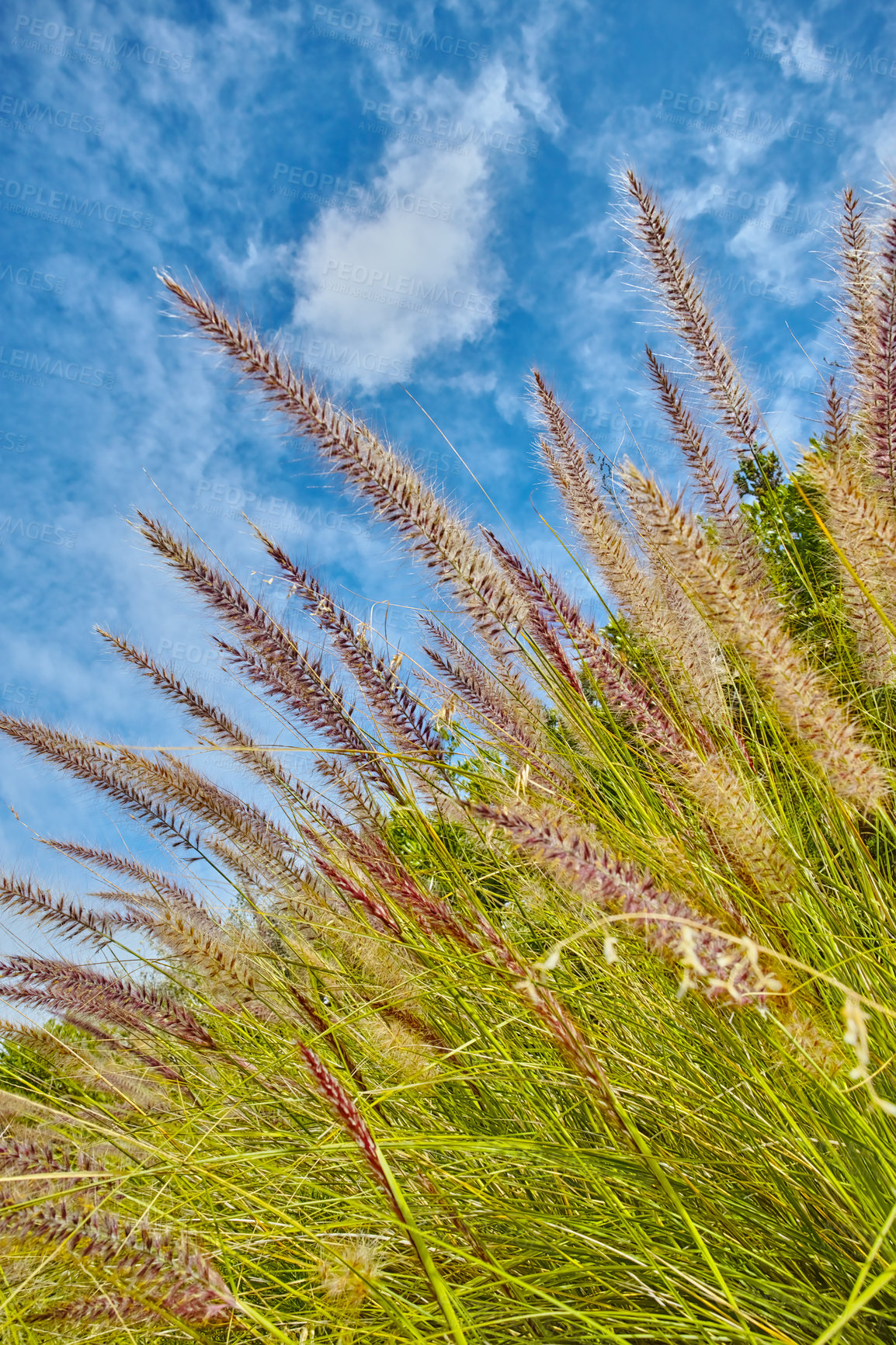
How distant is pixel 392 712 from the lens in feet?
6.84

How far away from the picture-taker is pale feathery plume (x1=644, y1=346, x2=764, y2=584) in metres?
2.25

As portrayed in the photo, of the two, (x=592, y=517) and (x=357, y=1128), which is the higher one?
(x=592, y=517)

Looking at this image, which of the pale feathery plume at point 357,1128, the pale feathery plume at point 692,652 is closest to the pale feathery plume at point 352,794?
the pale feathery plume at point 692,652

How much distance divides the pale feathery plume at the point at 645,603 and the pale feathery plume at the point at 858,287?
690 millimetres

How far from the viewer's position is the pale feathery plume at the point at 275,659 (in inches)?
82.4

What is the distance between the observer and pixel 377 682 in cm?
209

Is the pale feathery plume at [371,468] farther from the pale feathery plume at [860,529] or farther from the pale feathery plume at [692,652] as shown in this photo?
the pale feathery plume at [860,529]

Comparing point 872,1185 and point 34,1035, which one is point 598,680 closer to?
point 872,1185

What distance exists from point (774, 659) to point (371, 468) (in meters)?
1.05

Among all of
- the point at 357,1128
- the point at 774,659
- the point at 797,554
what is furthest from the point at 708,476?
the point at 357,1128

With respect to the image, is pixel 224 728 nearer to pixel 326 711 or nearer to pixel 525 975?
pixel 326 711

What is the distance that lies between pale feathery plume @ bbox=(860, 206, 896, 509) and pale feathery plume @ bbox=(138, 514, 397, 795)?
141 cm

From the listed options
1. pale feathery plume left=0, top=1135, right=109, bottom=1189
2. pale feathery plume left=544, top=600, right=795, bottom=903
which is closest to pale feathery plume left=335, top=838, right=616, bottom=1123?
pale feathery plume left=544, top=600, right=795, bottom=903

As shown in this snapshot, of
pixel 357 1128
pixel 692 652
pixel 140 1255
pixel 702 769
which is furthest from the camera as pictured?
pixel 692 652
